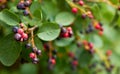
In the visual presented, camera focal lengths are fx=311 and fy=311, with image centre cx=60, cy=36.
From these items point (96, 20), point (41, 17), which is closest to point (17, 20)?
point (41, 17)

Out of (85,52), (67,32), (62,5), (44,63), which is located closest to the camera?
(67,32)

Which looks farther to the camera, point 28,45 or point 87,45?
point 87,45

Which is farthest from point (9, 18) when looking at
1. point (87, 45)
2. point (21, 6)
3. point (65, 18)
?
point (87, 45)

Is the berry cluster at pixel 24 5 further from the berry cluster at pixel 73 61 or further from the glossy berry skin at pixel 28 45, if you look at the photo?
the berry cluster at pixel 73 61

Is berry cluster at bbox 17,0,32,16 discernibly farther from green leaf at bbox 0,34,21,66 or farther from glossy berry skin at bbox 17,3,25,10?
green leaf at bbox 0,34,21,66

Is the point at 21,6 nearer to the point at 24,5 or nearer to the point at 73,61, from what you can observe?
the point at 24,5

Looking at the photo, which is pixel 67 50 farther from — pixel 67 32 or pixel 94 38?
pixel 67 32

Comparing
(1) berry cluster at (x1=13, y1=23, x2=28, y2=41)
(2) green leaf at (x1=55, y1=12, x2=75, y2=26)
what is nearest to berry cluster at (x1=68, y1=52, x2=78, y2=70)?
(2) green leaf at (x1=55, y1=12, x2=75, y2=26)
